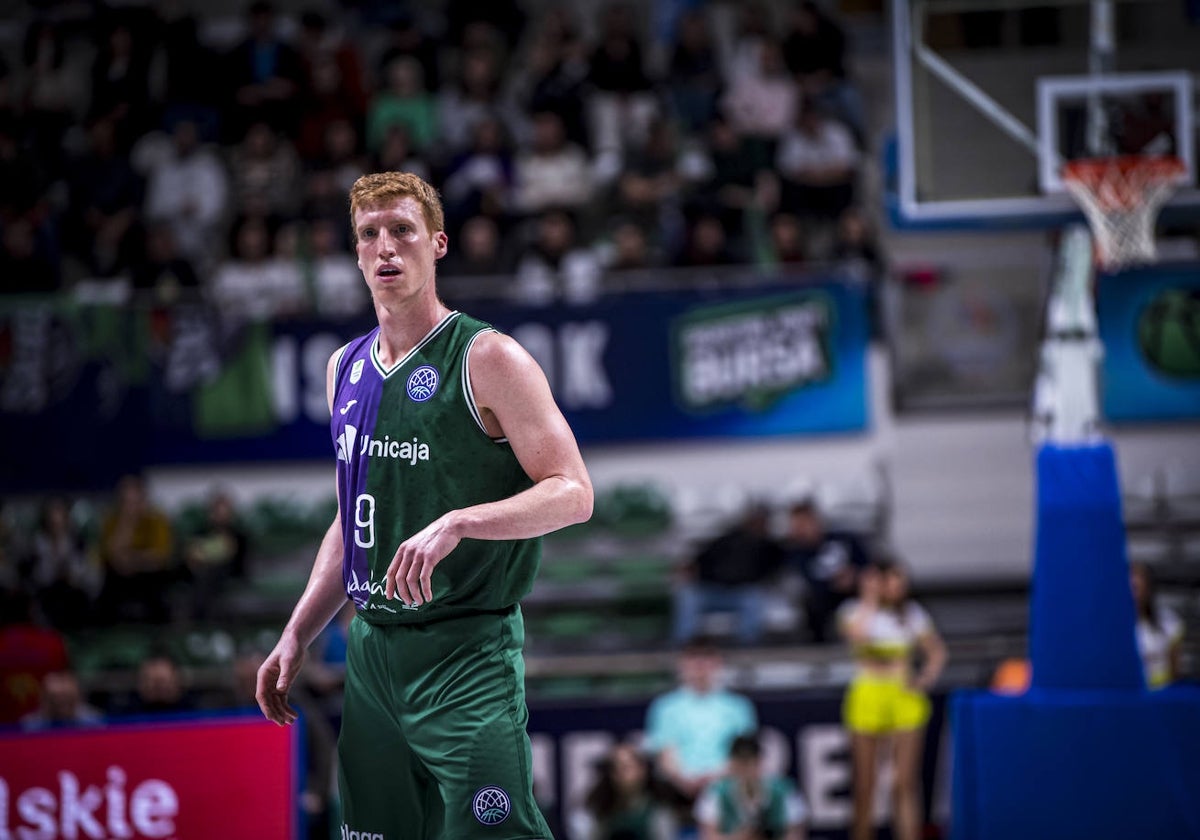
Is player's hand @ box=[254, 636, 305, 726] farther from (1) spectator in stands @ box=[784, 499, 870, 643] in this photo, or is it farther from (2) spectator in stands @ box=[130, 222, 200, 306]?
(2) spectator in stands @ box=[130, 222, 200, 306]

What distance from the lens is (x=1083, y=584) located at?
8.12 metres

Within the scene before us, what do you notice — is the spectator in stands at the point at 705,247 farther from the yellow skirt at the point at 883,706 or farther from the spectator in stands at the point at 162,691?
the spectator in stands at the point at 162,691

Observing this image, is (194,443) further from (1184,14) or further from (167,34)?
(1184,14)

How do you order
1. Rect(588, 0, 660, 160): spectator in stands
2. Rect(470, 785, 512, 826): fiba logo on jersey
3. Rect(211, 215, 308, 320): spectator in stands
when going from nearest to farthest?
Rect(470, 785, 512, 826): fiba logo on jersey → Rect(211, 215, 308, 320): spectator in stands → Rect(588, 0, 660, 160): spectator in stands

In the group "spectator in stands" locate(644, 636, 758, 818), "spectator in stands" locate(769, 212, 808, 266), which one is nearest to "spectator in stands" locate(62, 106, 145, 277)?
"spectator in stands" locate(769, 212, 808, 266)

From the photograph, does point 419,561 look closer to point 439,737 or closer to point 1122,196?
point 439,737

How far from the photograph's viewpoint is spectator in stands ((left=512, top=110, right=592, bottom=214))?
47.0ft

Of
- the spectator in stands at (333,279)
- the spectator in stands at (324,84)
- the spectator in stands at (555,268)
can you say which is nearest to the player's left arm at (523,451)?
the spectator in stands at (555,268)

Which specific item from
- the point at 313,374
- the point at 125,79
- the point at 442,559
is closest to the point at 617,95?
the point at 313,374

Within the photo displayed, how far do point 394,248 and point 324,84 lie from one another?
1206cm

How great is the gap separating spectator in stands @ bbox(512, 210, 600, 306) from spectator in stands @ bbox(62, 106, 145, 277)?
12.3ft

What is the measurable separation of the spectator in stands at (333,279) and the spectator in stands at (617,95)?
9.52 feet

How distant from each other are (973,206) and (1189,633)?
448cm

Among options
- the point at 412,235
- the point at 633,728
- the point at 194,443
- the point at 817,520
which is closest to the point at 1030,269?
the point at 817,520
